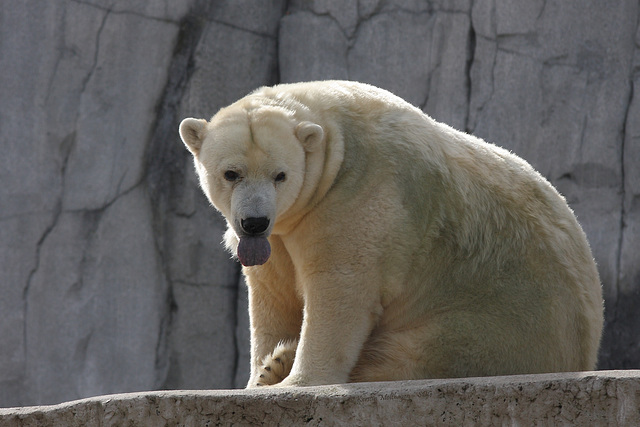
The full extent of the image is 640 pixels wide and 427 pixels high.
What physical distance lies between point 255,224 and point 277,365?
717 mm

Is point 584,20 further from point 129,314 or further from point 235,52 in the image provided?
point 129,314

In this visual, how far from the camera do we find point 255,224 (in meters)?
3.34

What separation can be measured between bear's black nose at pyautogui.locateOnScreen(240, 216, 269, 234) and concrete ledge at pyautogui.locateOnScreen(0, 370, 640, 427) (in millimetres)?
735

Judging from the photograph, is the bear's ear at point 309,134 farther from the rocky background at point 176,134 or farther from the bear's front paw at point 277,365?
the rocky background at point 176,134

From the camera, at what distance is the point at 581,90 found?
22.6 feet

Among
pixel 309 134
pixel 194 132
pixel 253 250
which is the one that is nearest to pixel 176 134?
pixel 194 132

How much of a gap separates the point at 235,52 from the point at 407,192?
15.1 feet

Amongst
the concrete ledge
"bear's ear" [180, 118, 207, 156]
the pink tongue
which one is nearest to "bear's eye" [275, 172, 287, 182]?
the pink tongue

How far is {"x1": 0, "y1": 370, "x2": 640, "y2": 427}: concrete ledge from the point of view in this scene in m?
2.62

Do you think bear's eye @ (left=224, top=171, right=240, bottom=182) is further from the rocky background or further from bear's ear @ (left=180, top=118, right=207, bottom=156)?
the rocky background

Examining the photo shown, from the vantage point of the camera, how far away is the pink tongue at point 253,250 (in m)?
3.36

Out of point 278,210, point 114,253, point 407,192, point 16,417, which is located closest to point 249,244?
point 278,210

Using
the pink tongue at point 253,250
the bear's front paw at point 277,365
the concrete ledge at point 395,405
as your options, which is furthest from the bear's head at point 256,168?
the concrete ledge at point 395,405

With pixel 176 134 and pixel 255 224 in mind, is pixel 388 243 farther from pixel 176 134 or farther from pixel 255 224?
pixel 176 134
